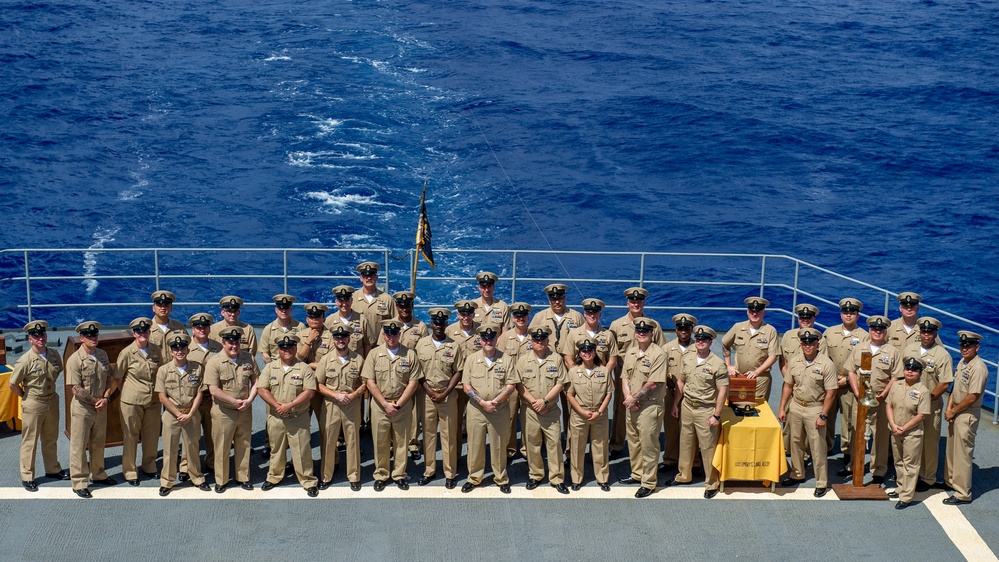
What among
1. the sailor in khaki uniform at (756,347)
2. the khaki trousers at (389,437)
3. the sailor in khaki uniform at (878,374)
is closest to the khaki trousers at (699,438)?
the sailor in khaki uniform at (756,347)

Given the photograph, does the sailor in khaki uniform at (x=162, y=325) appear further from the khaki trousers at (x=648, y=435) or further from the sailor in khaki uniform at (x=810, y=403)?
the sailor in khaki uniform at (x=810, y=403)

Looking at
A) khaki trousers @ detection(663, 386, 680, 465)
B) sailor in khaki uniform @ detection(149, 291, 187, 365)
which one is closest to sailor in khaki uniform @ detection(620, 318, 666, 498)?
khaki trousers @ detection(663, 386, 680, 465)

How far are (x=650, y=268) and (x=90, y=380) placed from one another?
22.7 m

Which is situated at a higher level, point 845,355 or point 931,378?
point 845,355

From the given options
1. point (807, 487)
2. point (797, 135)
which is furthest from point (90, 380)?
point (797, 135)

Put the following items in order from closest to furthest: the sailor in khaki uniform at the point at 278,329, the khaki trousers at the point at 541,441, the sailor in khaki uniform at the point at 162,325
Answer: the khaki trousers at the point at 541,441
the sailor in khaki uniform at the point at 162,325
the sailor in khaki uniform at the point at 278,329

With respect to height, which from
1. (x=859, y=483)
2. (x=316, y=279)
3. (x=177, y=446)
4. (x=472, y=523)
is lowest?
(x=472, y=523)

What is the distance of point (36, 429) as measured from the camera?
40.9ft

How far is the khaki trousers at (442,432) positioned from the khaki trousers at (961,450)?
535 centimetres

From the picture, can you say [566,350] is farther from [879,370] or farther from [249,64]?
[249,64]

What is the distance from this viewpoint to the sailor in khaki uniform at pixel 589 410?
12.5m

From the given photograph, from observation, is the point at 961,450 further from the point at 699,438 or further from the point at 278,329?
the point at 278,329

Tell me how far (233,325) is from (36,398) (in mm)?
2181

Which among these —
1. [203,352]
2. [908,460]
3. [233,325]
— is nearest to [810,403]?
[908,460]
